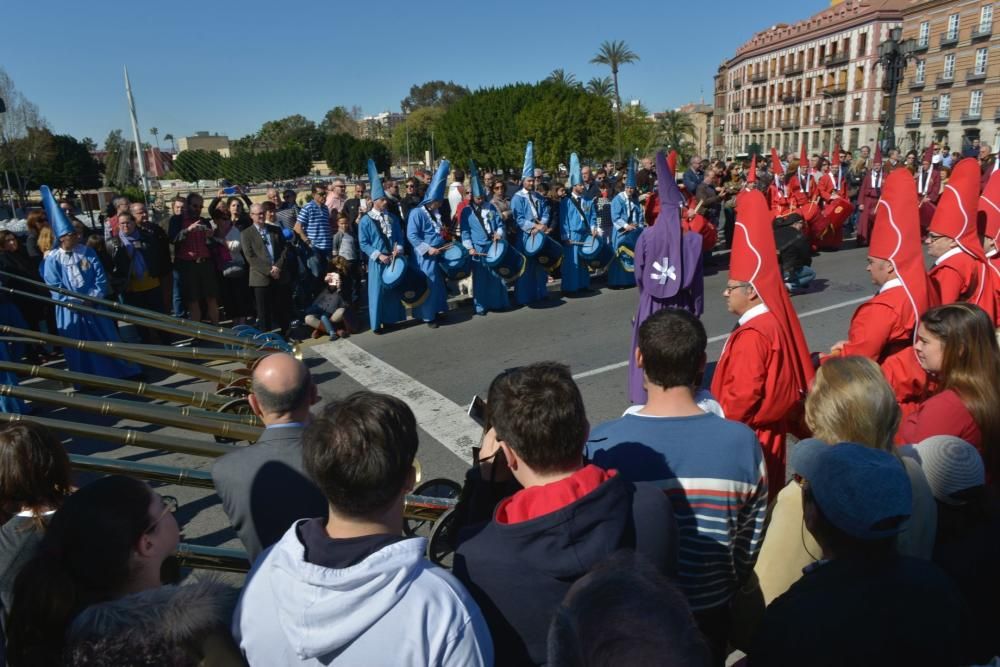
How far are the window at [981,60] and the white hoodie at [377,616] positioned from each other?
61.9 meters

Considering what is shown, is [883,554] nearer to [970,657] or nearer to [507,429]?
[970,657]

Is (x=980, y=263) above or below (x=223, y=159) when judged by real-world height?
below

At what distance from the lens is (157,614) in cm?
142

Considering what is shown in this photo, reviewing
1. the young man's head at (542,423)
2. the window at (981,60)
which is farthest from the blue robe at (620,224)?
the window at (981,60)

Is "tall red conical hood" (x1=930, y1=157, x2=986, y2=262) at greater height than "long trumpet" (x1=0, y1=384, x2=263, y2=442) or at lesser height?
greater

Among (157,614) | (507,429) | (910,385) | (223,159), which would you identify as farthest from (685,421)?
(223,159)

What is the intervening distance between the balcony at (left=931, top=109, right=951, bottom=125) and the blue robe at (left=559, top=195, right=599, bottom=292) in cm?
5527

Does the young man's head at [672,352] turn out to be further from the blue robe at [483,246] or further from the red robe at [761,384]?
the blue robe at [483,246]

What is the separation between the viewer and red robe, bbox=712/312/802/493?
10.5ft

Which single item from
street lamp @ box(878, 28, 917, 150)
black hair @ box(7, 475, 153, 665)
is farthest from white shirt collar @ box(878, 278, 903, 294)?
street lamp @ box(878, 28, 917, 150)

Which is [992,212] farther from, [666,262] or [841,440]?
[841,440]

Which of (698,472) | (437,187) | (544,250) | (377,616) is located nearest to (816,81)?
(544,250)

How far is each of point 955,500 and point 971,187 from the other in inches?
147

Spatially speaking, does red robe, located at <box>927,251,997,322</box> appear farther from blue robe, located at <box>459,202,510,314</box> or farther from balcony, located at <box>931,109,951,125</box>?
balcony, located at <box>931,109,951,125</box>
